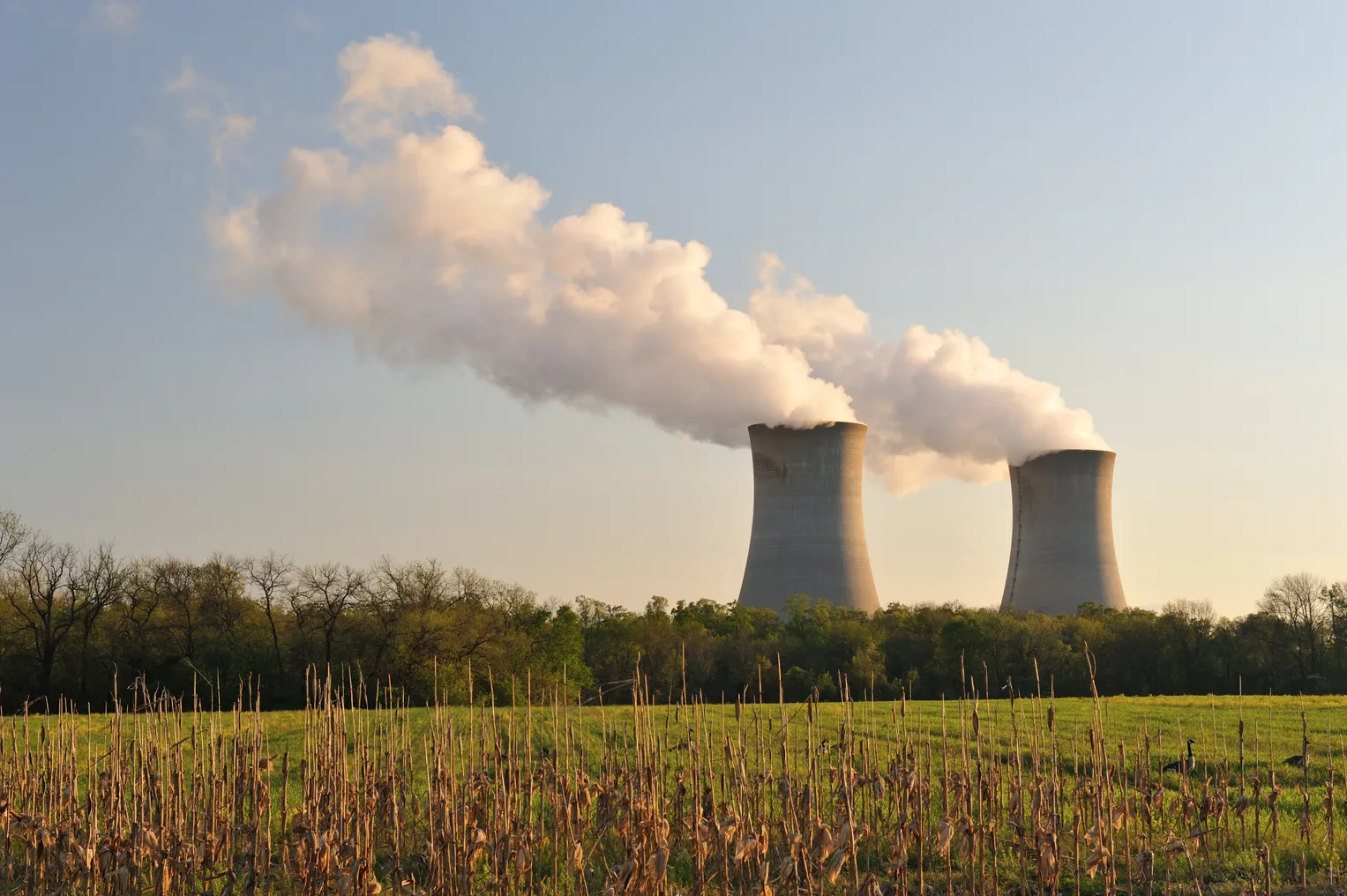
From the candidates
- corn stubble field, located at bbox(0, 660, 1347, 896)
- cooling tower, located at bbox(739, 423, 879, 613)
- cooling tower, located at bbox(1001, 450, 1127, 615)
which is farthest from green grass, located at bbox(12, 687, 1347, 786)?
cooling tower, located at bbox(1001, 450, 1127, 615)

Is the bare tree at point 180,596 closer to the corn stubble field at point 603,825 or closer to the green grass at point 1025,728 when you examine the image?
the green grass at point 1025,728

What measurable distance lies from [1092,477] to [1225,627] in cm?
993

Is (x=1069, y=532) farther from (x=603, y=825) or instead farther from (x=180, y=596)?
(x=603, y=825)

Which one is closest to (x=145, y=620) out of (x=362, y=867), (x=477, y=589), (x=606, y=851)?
(x=477, y=589)

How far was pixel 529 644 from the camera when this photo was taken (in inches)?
1554

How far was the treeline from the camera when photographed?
38.6 meters

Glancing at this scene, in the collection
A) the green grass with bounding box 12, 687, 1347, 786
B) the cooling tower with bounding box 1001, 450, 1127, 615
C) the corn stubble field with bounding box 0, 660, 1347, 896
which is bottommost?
the green grass with bounding box 12, 687, 1347, 786

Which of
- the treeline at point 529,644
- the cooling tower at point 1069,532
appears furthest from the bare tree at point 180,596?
the cooling tower at point 1069,532

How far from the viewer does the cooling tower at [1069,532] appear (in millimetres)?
41188

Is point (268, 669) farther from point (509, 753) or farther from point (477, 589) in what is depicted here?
point (509, 753)

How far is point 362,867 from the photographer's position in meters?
7.08

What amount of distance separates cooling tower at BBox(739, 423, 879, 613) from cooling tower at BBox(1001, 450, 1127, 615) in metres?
6.92

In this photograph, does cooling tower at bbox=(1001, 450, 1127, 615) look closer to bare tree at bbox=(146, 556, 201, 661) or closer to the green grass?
the green grass

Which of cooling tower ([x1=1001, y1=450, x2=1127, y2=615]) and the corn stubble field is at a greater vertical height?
cooling tower ([x1=1001, y1=450, x2=1127, y2=615])
